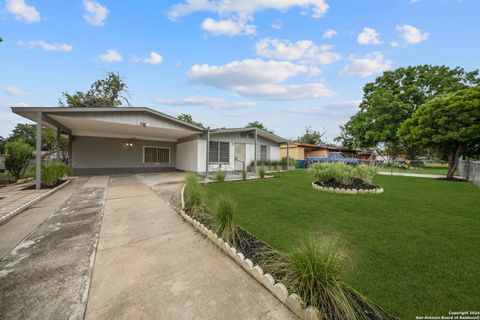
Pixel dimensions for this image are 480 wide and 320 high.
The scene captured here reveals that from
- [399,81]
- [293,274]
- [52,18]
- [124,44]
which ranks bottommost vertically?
[293,274]

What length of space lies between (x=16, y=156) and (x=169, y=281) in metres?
11.6

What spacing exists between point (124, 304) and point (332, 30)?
1302 centimetres

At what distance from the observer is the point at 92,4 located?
8219 millimetres

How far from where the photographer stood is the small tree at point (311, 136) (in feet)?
123

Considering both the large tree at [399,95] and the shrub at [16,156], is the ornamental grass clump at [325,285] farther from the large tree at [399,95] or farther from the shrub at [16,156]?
the large tree at [399,95]

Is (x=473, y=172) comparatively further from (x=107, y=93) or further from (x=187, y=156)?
(x=107, y=93)

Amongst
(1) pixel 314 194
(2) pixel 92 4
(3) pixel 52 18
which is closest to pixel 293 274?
(1) pixel 314 194

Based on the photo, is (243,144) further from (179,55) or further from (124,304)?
(124,304)

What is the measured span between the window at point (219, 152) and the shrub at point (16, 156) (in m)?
8.61

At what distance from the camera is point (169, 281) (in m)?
2.15

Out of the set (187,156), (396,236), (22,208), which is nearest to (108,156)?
(187,156)

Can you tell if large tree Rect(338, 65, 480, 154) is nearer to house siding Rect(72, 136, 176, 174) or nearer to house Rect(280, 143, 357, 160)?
house Rect(280, 143, 357, 160)

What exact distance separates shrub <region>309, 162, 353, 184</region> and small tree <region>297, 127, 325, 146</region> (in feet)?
103

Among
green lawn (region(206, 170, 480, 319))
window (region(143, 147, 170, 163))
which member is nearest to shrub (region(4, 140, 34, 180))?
window (region(143, 147, 170, 163))
